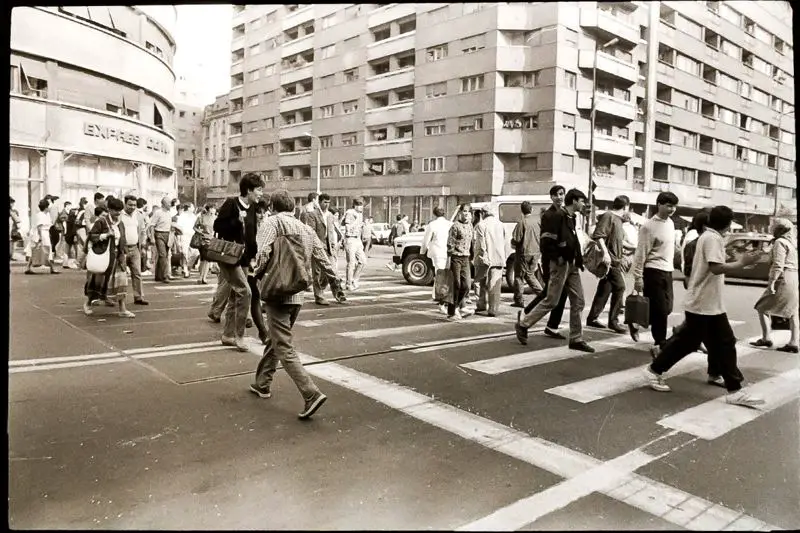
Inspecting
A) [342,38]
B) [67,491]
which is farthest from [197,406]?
[342,38]

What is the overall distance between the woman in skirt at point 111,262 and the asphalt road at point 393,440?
1.55m

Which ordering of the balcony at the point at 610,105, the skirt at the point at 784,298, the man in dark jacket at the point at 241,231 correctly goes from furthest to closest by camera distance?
the balcony at the point at 610,105, the skirt at the point at 784,298, the man in dark jacket at the point at 241,231

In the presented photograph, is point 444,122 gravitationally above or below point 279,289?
→ above

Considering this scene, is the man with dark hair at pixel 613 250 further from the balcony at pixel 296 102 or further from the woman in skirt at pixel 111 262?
the balcony at pixel 296 102

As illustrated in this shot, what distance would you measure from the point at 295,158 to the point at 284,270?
53725 millimetres

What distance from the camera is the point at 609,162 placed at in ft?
139

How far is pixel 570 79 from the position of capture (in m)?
38.2

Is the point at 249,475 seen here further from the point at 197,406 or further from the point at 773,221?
the point at 773,221

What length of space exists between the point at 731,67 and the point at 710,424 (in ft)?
171

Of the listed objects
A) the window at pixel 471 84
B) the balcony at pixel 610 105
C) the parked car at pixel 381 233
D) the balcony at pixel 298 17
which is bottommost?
the parked car at pixel 381 233

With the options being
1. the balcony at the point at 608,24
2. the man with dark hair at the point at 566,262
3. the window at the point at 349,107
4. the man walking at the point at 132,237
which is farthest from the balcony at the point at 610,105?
the man walking at the point at 132,237

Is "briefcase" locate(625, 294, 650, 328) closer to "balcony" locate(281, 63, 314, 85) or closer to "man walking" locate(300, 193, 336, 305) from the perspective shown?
"man walking" locate(300, 193, 336, 305)

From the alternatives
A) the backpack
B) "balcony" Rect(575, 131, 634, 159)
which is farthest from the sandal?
"balcony" Rect(575, 131, 634, 159)

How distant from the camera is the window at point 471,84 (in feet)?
132
